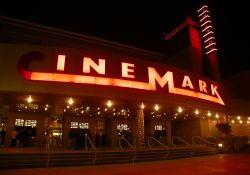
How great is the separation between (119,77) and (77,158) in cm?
602

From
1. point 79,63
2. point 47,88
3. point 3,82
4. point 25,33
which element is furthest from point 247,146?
point 25,33

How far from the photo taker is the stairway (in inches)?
461

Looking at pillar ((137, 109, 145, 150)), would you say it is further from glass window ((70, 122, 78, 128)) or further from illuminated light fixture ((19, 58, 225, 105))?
glass window ((70, 122, 78, 128))

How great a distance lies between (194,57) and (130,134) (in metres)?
12.0

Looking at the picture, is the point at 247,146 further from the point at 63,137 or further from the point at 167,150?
the point at 63,137

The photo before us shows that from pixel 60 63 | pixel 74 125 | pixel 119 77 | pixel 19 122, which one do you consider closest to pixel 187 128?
pixel 74 125

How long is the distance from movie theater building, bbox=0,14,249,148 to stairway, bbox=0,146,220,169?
193cm

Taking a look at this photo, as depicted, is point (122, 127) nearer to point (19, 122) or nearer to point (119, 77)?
point (19, 122)

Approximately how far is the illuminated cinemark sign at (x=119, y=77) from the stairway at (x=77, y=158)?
4.41m

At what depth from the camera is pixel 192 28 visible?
3103 centimetres

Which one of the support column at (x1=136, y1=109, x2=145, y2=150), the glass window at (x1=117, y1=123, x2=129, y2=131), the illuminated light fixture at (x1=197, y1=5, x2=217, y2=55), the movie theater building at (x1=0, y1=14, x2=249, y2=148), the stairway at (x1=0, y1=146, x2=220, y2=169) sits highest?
the illuminated light fixture at (x1=197, y1=5, x2=217, y2=55)

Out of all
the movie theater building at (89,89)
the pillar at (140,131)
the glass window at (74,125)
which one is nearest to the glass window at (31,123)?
the movie theater building at (89,89)

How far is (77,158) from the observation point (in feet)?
42.3

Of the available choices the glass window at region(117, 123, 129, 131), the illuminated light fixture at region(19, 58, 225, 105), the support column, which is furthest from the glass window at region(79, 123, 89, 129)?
the illuminated light fixture at region(19, 58, 225, 105)
